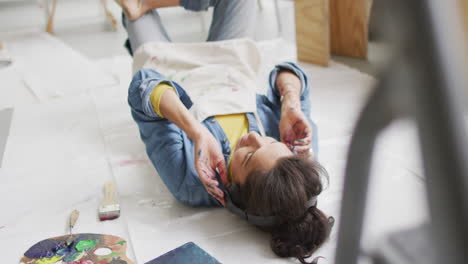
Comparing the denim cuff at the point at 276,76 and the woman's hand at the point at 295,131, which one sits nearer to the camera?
the woman's hand at the point at 295,131

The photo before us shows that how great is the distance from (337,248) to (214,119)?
1.17 meters

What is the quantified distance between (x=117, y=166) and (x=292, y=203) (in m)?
0.79

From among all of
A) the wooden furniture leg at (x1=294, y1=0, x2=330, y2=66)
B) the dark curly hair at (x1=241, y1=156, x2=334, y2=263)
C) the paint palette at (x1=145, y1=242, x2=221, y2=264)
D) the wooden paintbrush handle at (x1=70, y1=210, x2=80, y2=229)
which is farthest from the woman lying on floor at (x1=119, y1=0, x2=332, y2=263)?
the wooden furniture leg at (x1=294, y1=0, x2=330, y2=66)

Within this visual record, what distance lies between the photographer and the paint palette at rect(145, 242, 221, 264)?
1139 mm

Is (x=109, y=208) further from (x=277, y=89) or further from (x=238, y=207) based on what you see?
(x=277, y=89)

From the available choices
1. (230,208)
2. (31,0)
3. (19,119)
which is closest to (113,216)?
(230,208)

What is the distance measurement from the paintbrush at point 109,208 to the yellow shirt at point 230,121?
294mm

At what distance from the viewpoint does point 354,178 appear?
0.99 ft

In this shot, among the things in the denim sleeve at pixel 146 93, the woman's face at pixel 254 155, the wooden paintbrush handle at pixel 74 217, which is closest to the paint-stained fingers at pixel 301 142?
the woman's face at pixel 254 155

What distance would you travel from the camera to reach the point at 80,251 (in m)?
1.20

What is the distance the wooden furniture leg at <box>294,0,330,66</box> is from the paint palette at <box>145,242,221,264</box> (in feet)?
5.64

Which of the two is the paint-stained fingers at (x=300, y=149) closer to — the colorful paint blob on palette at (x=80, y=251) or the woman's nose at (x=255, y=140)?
the woman's nose at (x=255, y=140)

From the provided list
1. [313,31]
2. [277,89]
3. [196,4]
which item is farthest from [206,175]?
[313,31]

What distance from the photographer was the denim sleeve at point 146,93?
1369 mm
